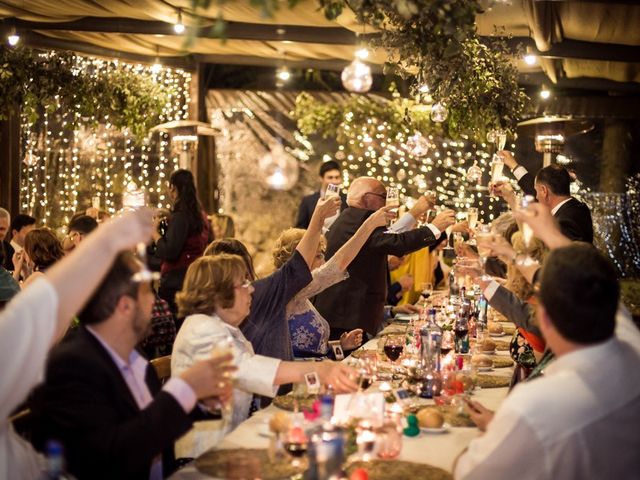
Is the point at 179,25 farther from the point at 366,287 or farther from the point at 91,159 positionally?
the point at 91,159

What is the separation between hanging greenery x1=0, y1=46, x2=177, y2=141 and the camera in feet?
25.2

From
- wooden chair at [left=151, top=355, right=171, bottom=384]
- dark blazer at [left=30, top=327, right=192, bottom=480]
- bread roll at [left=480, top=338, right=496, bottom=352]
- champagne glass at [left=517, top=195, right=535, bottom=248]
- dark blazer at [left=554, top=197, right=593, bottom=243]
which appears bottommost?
bread roll at [left=480, top=338, right=496, bottom=352]

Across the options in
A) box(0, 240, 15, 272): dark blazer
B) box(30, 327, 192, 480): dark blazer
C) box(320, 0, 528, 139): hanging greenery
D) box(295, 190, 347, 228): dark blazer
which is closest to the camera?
box(30, 327, 192, 480): dark blazer

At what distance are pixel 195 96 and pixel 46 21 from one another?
3361 millimetres

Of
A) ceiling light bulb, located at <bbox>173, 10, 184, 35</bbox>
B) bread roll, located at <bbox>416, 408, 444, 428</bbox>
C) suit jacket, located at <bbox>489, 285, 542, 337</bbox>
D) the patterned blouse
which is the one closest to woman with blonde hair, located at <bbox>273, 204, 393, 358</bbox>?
the patterned blouse

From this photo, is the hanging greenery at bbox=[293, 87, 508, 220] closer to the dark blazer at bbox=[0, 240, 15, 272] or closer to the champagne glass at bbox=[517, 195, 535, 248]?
the dark blazer at bbox=[0, 240, 15, 272]

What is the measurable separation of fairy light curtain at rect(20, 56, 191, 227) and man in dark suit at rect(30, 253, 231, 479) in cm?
699

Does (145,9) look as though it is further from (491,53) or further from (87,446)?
(87,446)

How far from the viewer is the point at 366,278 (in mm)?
6059

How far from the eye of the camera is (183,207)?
7.32 metres

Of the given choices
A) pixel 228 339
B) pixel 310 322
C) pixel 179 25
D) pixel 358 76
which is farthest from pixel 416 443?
pixel 179 25

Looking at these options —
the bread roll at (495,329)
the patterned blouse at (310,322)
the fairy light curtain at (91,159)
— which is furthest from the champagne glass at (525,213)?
the fairy light curtain at (91,159)

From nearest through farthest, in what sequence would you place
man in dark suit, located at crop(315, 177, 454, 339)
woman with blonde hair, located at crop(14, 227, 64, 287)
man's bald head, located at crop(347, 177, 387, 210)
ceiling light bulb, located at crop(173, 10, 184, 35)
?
woman with blonde hair, located at crop(14, 227, 64, 287)
man in dark suit, located at crop(315, 177, 454, 339)
man's bald head, located at crop(347, 177, 387, 210)
ceiling light bulb, located at crop(173, 10, 184, 35)

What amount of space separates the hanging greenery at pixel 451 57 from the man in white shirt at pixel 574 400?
1.13m
